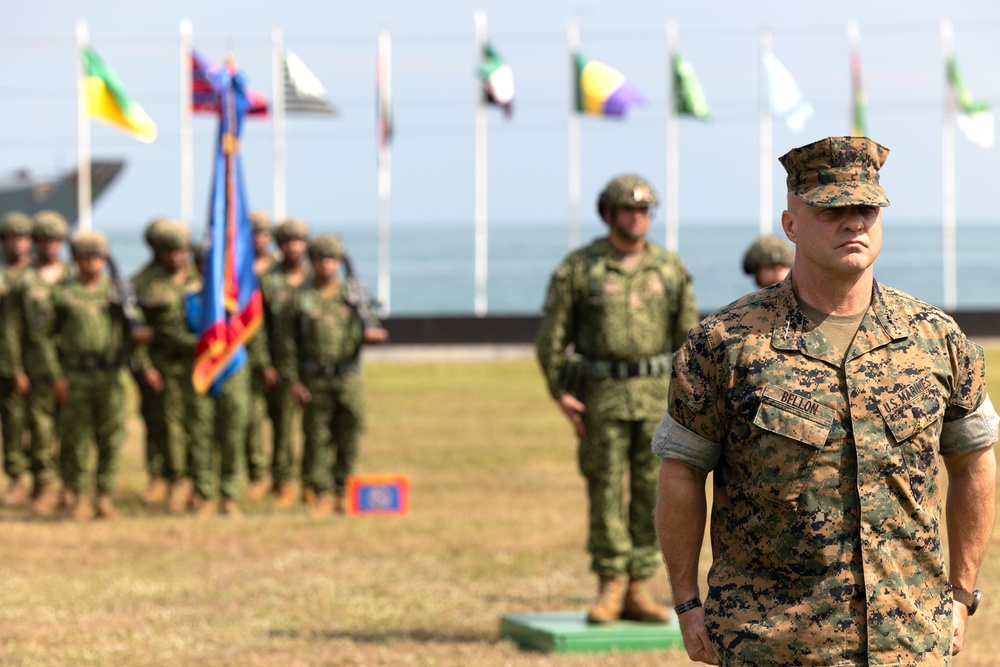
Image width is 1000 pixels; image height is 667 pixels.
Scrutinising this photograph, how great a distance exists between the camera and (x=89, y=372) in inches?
581

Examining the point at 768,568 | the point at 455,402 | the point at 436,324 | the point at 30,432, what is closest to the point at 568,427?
the point at 455,402

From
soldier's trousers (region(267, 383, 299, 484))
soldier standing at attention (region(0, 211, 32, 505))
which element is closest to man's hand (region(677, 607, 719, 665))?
soldier's trousers (region(267, 383, 299, 484))

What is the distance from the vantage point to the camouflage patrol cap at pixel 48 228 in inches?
612

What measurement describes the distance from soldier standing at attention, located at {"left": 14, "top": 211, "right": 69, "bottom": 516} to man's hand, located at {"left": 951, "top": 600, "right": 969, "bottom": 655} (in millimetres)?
11681

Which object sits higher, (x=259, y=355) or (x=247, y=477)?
(x=259, y=355)

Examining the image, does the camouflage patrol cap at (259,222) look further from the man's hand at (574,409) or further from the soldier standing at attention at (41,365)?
the man's hand at (574,409)

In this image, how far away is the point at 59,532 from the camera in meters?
14.1

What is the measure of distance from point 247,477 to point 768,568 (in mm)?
12606

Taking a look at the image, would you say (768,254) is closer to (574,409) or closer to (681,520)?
(574,409)

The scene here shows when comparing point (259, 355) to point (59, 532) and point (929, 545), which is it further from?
point (929, 545)

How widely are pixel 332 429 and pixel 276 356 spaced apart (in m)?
0.78

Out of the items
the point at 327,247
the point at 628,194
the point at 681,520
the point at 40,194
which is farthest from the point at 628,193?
the point at 40,194

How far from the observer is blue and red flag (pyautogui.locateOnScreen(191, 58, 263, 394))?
14.9 m

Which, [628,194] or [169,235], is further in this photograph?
[169,235]
